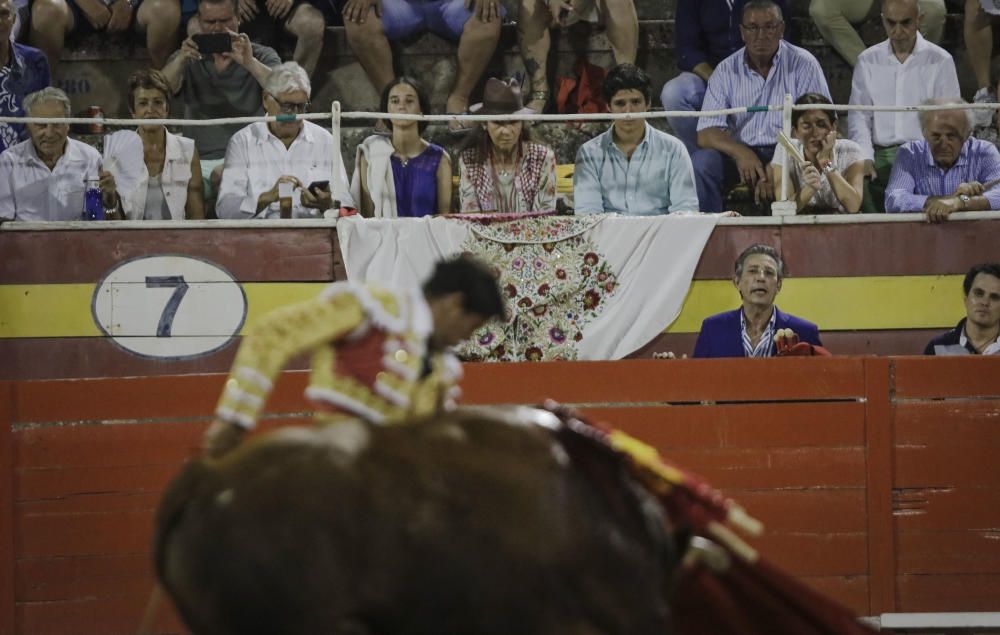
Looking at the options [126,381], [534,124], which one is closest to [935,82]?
[534,124]

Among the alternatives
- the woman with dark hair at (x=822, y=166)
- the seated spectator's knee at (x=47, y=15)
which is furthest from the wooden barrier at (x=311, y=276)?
the seated spectator's knee at (x=47, y=15)

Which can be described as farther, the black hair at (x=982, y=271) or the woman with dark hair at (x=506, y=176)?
the woman with dark hair at (x=506, y=176)

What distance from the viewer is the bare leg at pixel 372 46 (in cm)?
806

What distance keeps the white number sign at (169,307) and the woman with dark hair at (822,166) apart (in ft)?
8.77

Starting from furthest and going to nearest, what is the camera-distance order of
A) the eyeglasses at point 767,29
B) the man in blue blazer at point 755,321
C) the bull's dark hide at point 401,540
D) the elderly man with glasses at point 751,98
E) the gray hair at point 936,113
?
1. the eyeglasses at point 767,29
2. the elderly man with glasses at point 751,98
3. the gray hair at point 936,113
4. the man in blue blazer at point 755,321
5. the bull's dark hide at point 401,540

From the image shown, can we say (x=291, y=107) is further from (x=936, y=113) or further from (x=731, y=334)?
(x=936, y=113)

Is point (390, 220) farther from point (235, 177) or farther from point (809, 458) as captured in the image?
point (809, 458)

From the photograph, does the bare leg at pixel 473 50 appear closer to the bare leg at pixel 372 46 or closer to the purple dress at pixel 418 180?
the bare leg at pixel 372 46

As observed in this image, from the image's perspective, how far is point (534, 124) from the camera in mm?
8125

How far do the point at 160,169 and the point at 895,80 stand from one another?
375cm

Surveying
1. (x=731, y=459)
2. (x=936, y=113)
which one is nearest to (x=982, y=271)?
(x=936, y=113)

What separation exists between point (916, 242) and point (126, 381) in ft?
12.1

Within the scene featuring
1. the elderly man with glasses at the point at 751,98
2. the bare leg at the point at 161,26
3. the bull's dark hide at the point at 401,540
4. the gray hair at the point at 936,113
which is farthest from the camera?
the bare leg at the point at 161,26

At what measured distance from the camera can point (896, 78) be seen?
300 inches
